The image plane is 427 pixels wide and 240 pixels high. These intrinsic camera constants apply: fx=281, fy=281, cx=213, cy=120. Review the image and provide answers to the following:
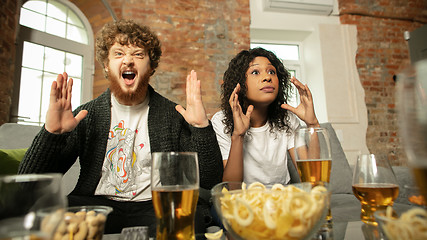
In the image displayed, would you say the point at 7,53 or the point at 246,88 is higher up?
the point at 7,53

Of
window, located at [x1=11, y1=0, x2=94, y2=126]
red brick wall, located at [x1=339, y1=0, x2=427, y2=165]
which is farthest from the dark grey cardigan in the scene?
red brick wall, located at [x1=339, y1=0, x2=427, y2=165]

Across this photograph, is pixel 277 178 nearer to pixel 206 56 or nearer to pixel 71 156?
pixel 71 156

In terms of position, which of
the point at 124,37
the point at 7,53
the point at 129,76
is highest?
the point at 7,53

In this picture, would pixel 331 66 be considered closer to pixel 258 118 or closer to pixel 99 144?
pixel 258 118

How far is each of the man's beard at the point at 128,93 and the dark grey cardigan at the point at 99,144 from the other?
53mm

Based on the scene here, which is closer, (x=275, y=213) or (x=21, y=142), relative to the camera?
(x=275, y=213)

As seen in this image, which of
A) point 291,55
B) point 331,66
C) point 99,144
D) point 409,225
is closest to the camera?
point 409,225

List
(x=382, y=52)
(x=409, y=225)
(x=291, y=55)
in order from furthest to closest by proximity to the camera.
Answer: (x=291, y=55) → (x=382, y=52) → (x=409, y=225)

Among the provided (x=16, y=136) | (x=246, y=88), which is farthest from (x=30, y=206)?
(x=16, y=136)

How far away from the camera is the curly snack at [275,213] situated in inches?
16.5

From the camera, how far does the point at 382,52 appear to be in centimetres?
400

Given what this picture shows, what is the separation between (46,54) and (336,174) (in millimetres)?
3089

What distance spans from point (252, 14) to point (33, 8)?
8.42 ft

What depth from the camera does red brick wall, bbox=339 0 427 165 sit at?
385cm
